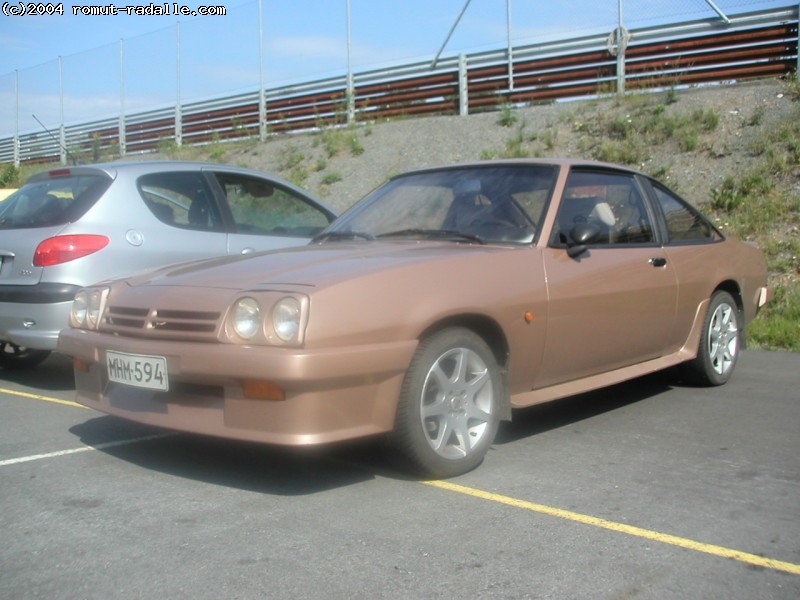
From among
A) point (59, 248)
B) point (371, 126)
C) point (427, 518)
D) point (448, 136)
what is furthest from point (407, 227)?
point (371, 126)

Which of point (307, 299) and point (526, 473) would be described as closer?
point (307, 299)

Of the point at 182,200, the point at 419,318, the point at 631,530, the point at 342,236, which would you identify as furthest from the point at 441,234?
the point at 182,200

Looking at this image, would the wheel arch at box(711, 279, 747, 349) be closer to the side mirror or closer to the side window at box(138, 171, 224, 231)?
the side mirror

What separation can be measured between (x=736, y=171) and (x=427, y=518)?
10.2 metres

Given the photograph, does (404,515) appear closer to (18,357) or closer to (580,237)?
(580,237)

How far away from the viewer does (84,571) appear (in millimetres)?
3012

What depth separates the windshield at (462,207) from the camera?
16.2 feet

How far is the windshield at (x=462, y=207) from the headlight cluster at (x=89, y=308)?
4.65ft

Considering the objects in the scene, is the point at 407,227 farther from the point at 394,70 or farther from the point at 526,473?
the point at 394,70

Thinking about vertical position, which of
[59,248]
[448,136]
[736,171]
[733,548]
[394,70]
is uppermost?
[394,70]

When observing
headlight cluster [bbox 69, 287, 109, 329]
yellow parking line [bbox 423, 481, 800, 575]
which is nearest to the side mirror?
yellow parking line [bbox 423, 481, 800, 575]

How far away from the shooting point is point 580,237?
189 inches

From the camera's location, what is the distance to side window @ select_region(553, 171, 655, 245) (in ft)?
16.9

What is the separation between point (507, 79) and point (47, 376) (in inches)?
472
